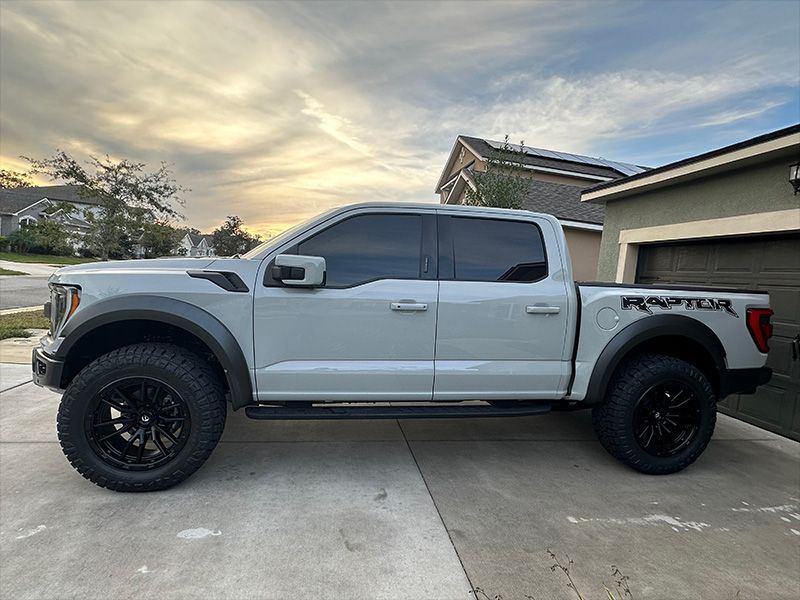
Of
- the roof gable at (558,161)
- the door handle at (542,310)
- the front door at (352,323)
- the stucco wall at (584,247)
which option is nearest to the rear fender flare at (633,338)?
the door handle at (542,310)

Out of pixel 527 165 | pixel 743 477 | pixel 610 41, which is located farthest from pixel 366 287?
pixel 527 165

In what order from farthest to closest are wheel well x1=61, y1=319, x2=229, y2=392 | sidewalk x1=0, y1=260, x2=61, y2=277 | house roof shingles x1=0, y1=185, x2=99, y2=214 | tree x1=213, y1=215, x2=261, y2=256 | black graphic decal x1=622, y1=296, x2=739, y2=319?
tree x1=213, y1=215, x2=261, y2=256
house roof shingles x1=0, y1=185, x2=99, y2=214
sidewalk x1=0, y1=260, x2=61, y2=277
black graphic decal x1=622, y1=296, x2=739, y2=319
wheel well x1=61, y1=319, x2=229, y2=392

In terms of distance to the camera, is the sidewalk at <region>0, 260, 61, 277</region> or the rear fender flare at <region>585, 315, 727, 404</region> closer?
the rear fender flare at <region>585, 315, 727, 404</region>

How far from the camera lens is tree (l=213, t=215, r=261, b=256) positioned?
49656mm

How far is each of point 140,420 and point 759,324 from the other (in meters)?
4.80

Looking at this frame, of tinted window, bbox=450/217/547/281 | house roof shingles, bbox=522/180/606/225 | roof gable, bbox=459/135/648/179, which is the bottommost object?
tinted window, bbox=450/217/547/281

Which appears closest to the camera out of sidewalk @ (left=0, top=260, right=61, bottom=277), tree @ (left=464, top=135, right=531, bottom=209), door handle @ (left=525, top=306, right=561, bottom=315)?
door handle @ (left=525, top=306, right=561, bottom=315)

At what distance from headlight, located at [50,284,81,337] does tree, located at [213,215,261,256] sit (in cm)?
4846

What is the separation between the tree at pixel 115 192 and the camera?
32.2 m

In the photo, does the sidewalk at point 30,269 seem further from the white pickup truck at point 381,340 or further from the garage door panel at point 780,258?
the garage door panel at point 780,258

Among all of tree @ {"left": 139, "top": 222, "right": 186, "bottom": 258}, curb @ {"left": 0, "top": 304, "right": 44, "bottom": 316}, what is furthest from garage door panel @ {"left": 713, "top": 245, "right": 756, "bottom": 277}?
tree @ {"left": 139, "top": 222, "right": 186, "bottom": 258}

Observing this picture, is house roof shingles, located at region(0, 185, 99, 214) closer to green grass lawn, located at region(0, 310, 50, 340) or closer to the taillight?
green grass lawn, located at region(0, 310, 50, 340)

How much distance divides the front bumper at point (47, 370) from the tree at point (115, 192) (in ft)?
118

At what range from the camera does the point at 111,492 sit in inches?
108
